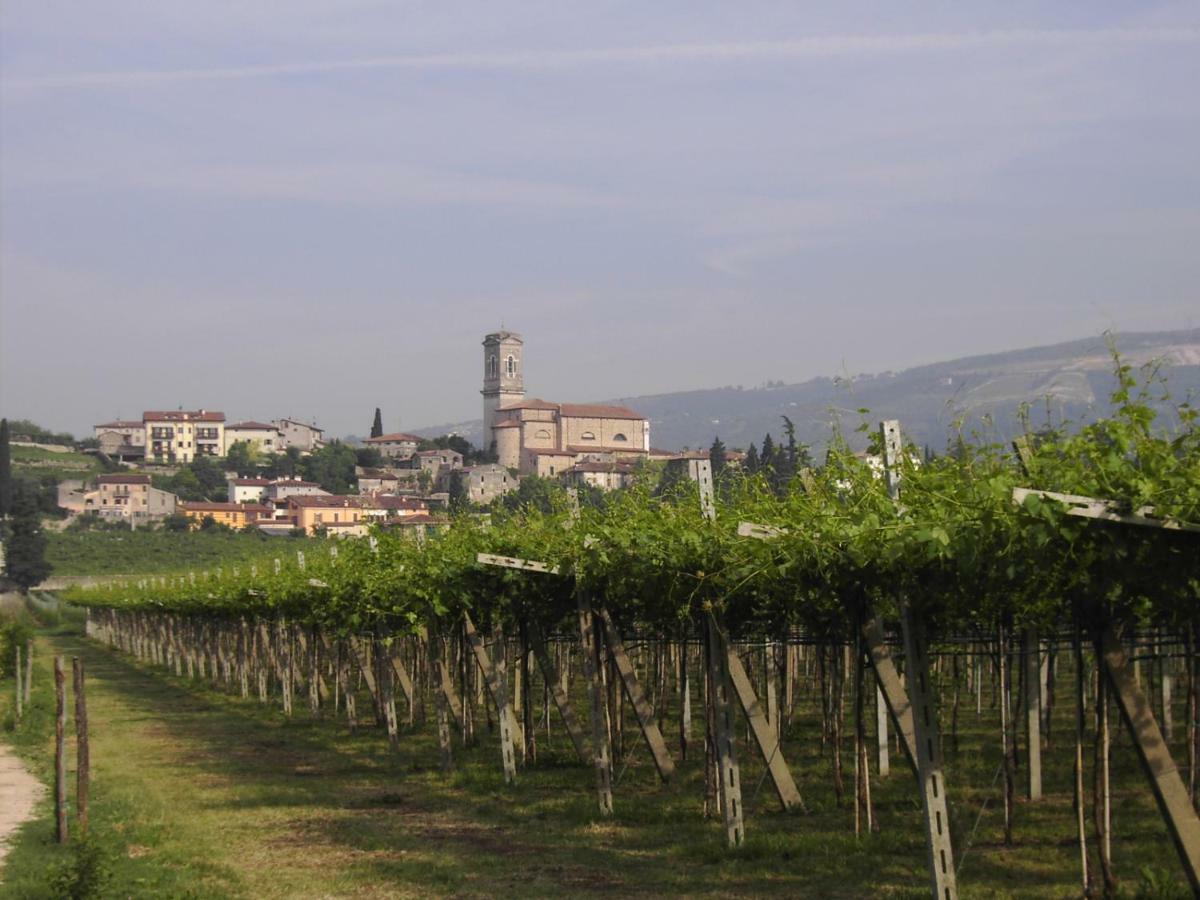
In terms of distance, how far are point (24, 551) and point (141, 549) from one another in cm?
1762

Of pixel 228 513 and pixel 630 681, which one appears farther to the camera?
pixel 228 513

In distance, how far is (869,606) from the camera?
11.6 m

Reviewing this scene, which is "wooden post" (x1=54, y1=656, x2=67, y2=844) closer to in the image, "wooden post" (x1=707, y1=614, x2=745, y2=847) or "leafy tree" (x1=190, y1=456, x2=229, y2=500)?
"wooden post" (x1=707, y1=614, x2=745, y2=847)

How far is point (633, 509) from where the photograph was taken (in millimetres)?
15453

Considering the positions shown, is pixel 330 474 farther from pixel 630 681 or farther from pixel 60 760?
pixel 60 760

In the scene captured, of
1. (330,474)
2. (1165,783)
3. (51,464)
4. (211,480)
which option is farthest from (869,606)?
(51,464)

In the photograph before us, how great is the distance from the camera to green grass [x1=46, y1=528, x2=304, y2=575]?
11006cm

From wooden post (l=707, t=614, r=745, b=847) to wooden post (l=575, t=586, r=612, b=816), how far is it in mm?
1614

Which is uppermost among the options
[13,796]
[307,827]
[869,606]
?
→ [869,606]

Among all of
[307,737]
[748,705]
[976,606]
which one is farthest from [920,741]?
[307,737]

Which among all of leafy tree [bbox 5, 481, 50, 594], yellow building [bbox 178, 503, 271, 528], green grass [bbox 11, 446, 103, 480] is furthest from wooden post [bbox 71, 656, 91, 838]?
green grass [bbox 11, 446, 103, 480]

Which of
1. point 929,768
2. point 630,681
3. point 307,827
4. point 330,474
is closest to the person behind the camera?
point 929,768

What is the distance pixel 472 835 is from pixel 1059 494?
838 centimetres

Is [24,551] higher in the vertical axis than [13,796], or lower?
lower
